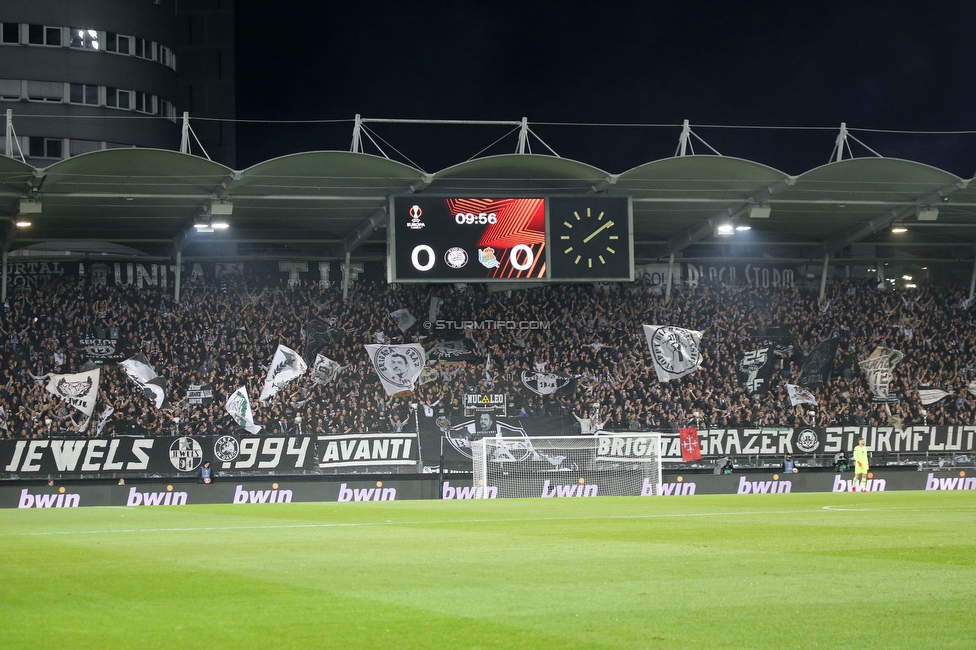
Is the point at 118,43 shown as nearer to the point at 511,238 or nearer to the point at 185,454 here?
the point at 185,454

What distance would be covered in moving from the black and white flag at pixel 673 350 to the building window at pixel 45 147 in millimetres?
32937

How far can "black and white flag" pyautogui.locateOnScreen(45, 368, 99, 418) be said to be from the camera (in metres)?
33.2

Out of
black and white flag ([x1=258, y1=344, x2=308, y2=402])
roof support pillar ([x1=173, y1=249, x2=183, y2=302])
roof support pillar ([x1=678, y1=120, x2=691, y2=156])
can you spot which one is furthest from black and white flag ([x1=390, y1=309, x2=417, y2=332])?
roof support pillar ([x1=678, y1=120, x2=691, y2=156])

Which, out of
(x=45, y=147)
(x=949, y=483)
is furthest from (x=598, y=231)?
(x=45, y=147)

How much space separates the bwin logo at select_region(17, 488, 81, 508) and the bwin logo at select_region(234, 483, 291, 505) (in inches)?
165

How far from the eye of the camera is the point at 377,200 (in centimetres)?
3189

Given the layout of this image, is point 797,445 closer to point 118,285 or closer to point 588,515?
point 588,515

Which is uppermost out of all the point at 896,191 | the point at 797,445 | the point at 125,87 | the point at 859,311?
the point at 125,87

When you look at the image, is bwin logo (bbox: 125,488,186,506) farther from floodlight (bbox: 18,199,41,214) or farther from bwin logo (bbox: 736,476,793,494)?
bwin logo (bbox: 736,476,793,494)

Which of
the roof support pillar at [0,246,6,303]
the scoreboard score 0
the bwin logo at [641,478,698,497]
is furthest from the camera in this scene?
the roof support pillar at [0,246,6,303]

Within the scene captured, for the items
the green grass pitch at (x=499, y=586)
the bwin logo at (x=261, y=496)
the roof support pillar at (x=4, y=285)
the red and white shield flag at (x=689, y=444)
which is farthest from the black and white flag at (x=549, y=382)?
the green grass pitch at (x=499, y=586)

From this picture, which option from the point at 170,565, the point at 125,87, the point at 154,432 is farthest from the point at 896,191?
the point at 125,87

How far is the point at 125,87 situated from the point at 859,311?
38.3 meters

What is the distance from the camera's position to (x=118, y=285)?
1437 inches
